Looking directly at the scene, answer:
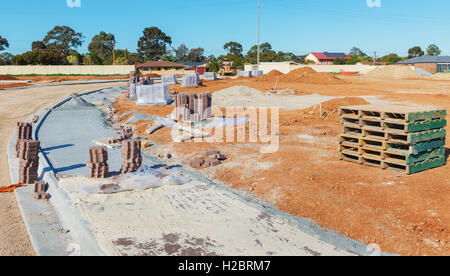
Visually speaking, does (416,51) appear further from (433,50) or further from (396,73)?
(396,73)

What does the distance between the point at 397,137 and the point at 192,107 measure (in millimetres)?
9136

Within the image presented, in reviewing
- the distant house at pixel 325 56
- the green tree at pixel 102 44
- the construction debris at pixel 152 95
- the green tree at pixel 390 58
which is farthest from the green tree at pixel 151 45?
the construction debris at pixel 152 95

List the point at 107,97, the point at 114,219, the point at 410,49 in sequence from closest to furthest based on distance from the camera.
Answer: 1. the point at 114,219
2. the point at 107,97
3. the point at 410,49

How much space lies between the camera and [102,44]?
119 metres

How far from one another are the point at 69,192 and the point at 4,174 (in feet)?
13.1

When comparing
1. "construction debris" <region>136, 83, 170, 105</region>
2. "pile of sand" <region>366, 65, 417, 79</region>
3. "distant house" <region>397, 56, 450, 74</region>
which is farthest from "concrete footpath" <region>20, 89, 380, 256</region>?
"distant house" <region>397, 56, 450, 74</region>

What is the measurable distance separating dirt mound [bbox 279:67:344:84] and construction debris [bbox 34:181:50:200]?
38400 millimetres

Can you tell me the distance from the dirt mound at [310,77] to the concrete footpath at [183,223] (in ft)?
121

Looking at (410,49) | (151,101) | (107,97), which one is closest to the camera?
(151,101)

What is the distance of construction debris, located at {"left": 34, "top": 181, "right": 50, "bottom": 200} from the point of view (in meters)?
8.67

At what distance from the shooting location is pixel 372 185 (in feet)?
28.1

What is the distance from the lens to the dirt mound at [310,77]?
144 ft

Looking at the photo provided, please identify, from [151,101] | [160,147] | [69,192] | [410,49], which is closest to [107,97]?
[151,101]
